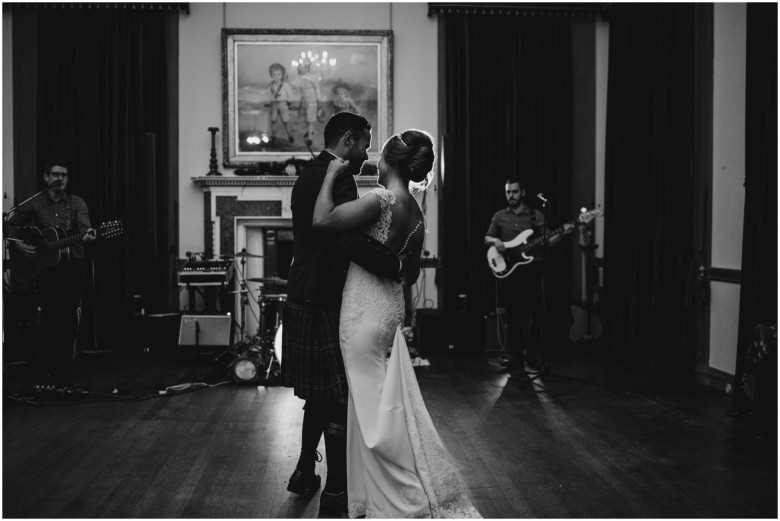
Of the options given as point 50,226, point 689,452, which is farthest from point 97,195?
point 689,452

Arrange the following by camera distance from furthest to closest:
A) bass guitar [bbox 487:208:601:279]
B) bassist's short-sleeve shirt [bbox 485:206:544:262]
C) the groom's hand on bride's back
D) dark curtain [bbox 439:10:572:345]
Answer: dark curtain [bbox 439:10:572:345], bassist's short-sleeve shirt [bbox 485:206:544:262], bass guitar [bbox 487:208:601:279], the groom's hand on bride's back

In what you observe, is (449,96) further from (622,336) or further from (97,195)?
(97,195)

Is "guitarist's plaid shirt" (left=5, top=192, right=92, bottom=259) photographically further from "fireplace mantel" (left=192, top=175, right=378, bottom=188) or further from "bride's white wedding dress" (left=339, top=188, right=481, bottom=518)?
"bride's white wedding dress" (left=339, top=188, right=481, bottom=518)

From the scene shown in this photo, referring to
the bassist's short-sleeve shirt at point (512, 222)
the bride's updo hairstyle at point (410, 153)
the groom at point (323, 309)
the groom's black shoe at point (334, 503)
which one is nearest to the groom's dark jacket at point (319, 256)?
the groom at point (323, 309)

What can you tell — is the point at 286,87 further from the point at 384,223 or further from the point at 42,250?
the point at 384,223

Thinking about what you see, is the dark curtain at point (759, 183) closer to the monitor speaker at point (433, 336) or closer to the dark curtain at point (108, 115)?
the monitor speaker at point (433, 336)

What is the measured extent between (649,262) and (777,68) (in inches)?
94.1

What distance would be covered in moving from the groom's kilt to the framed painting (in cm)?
496

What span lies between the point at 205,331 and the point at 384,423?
413 cm

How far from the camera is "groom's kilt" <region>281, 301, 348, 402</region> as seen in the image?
7.87 feet

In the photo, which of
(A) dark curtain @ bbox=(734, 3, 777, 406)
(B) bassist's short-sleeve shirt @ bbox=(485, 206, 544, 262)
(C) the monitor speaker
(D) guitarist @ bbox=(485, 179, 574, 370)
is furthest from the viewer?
(C) the monitor speaker

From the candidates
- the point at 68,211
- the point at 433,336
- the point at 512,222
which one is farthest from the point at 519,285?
the point at 68,211

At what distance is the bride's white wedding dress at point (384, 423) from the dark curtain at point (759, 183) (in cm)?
215

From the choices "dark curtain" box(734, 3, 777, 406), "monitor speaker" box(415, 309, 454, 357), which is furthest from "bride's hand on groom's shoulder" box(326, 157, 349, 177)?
"monitor speaker" box(415, 309, 454, 357)
